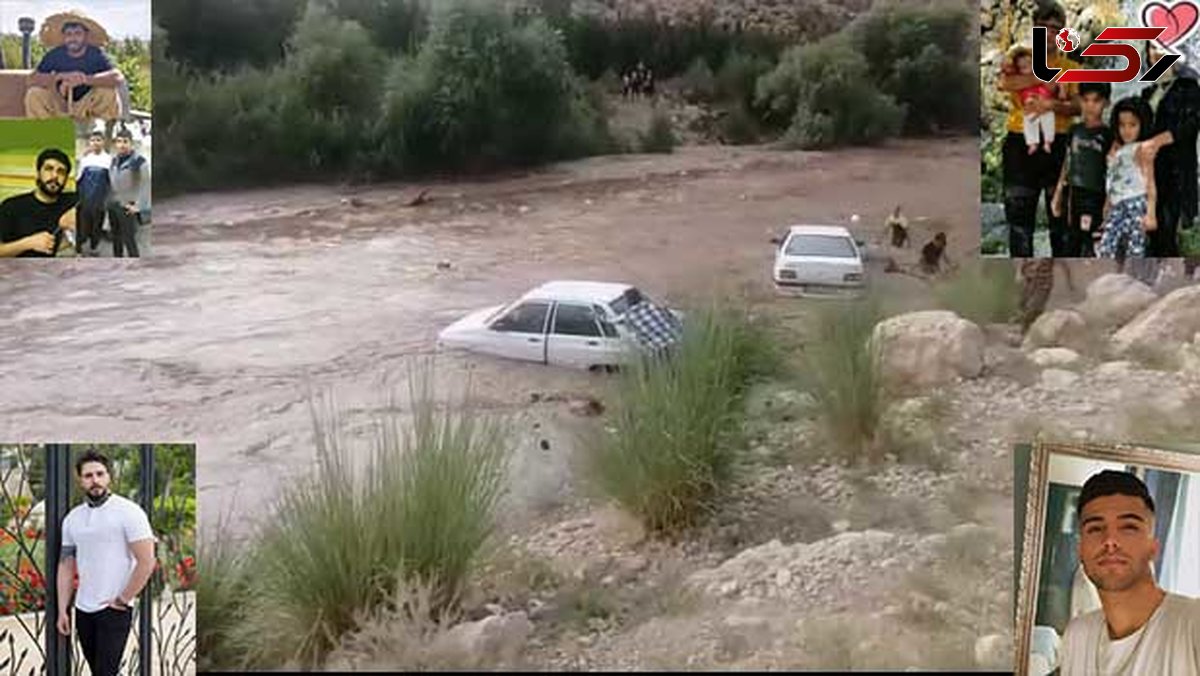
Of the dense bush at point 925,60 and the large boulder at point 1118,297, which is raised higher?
the dense bush at point 925,60

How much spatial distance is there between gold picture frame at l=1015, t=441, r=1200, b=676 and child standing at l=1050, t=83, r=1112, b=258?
422 mm

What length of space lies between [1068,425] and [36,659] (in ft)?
7.31

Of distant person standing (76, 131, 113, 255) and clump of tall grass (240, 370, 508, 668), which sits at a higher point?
distant person standing (76, 131, 113, 255)

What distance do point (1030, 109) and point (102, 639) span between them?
2268 millimetres

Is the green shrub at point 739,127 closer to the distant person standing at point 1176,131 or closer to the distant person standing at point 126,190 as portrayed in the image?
the distant person standing at point 1176,131

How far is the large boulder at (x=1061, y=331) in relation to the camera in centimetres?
299

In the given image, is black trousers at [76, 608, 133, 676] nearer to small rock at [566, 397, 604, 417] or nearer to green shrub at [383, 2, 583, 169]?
small rock at [566, 397, 604, 417]

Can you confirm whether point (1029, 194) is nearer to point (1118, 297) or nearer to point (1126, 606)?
point (1118, 297)

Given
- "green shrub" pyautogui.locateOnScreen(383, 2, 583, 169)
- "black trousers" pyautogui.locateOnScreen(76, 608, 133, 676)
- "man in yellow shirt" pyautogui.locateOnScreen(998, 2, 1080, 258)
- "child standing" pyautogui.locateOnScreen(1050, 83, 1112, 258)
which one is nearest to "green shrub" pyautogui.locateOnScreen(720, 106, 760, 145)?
"green shrub" pyautogui.locateOnScreen(383, 2, 583, 169)

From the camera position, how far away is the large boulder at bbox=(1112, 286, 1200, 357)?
2975 millimetres

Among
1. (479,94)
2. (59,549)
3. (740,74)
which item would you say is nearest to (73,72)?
(479,94)

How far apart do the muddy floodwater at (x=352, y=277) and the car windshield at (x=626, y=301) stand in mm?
22

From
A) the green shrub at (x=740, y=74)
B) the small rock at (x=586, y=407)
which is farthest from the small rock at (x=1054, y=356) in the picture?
the small rock at (x=586, y=407)

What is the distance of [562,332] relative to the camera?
2.94 meters
